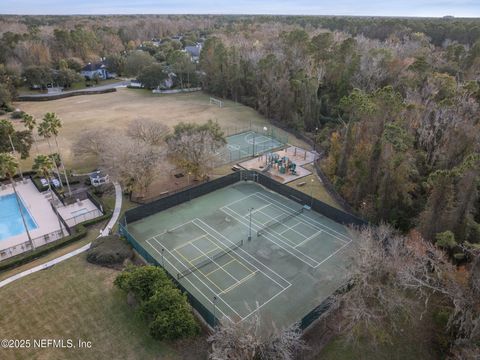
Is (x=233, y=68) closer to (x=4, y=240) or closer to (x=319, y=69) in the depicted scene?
(x=319, y=69)

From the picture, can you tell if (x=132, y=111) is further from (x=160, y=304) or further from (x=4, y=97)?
(x=160, y=304)

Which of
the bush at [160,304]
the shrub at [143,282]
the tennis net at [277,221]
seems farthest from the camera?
the tennis net at [277,221]

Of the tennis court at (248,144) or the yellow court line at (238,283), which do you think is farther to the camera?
the tennis court at (248,144)

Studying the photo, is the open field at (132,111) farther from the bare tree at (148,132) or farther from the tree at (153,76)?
the bare tree at (148,132)

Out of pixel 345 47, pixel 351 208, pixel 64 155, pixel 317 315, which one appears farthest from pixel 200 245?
pixel 345 47

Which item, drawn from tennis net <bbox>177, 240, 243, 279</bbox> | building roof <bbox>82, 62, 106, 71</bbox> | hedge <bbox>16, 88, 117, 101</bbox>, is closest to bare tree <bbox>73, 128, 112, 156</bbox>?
tennis net <bbox>177, 240, 243, 279</bbox>

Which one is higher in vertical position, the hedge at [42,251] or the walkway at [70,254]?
the hedge at [42,251]

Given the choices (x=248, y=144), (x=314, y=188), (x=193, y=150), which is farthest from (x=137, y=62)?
(x=314, y=188)

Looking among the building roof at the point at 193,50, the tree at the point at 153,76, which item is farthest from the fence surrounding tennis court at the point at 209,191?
the building roof at the point at 193,50
